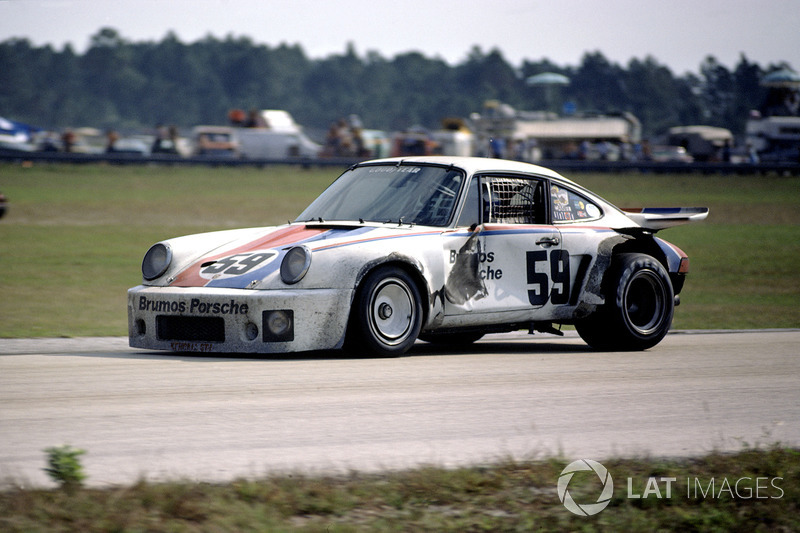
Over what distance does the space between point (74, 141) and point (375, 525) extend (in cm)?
5241

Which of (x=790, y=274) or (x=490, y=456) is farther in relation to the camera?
(x=790, y=274)

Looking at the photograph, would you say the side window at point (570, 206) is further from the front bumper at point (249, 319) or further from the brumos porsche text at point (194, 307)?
the brumos porsche text at point (194, 307)

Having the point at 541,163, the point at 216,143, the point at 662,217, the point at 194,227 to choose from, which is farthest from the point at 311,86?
the point at 662,217

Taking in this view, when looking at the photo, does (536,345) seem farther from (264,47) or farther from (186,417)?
(264,47)

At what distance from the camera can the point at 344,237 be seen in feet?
22.4

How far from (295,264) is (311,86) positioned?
5929 inches

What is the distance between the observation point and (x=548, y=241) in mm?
7652

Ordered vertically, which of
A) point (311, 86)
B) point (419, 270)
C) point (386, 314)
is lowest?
point (386, 314)

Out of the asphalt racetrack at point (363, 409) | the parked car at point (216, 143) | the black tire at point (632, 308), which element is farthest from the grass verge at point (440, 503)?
the parked car at point (216, 143)

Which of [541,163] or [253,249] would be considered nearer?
[253,249]

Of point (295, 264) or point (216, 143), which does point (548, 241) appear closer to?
point (295, 264)

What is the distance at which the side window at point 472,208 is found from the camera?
290 inches

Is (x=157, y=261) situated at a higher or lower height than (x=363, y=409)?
higher

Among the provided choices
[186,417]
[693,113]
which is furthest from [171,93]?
[186,417]
